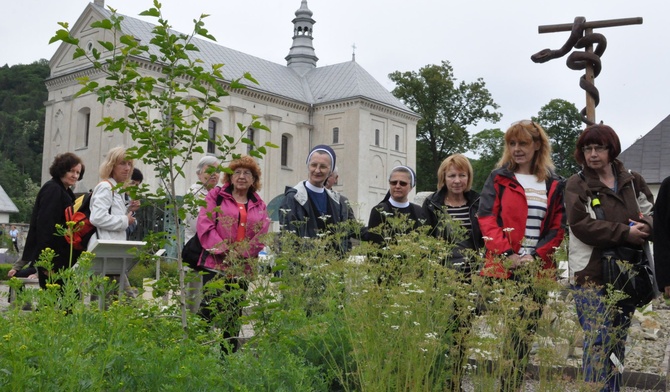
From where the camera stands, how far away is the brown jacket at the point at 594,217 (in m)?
3.65

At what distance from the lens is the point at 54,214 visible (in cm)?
542

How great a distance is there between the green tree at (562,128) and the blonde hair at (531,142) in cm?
4732

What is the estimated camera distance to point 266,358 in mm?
3035

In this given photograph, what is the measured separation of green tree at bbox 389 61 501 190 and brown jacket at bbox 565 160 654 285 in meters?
41.3

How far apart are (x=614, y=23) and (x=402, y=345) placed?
17.2ft

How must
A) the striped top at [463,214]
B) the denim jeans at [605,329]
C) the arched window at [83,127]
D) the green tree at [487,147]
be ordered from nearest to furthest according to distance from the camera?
1. the denim jeans at [605,329]
2. the striped top at [463,214]
3. the arched window at [83,127]
4. the green tree at [487,147]

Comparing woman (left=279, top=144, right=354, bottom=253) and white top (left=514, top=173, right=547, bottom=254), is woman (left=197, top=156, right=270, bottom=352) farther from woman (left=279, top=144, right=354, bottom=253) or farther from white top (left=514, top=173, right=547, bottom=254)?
white top (left=514, top=173, right=547, bottom=254)

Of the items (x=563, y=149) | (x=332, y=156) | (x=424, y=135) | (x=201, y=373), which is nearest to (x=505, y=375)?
(x=201, y=373)

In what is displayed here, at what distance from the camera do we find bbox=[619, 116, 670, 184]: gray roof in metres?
29.4

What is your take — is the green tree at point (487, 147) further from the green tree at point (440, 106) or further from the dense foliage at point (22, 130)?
the dense foliage at point (22, 130)

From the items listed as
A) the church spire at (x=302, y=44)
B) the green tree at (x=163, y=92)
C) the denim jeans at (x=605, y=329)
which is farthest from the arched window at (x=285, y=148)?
the denim jeans at (x=605, y=329)

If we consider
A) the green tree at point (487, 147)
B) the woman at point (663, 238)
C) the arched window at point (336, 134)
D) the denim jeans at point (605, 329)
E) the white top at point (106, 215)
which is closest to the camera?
the denim jeans at point (605, 329)

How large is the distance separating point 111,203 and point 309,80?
143 feet

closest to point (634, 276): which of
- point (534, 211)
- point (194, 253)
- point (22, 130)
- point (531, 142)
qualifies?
point (534, 211)
